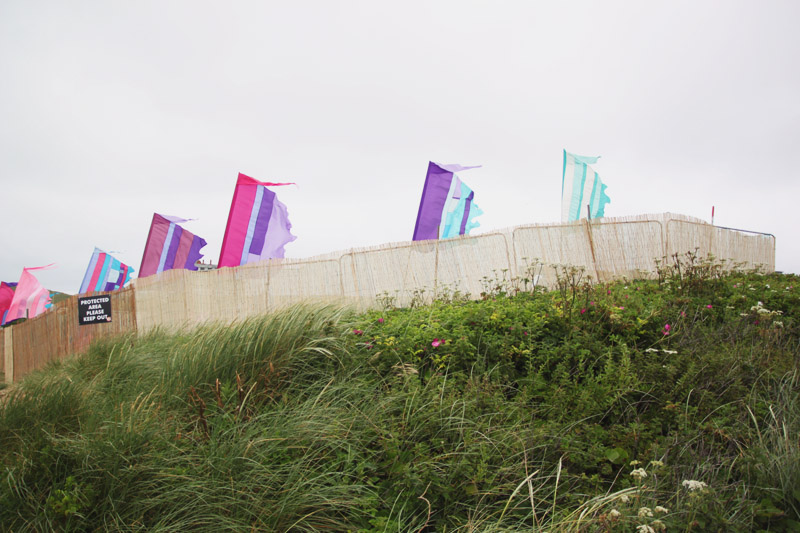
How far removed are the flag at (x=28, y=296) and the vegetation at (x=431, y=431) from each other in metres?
18.1

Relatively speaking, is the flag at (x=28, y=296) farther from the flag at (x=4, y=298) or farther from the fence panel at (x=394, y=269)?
the fence panel at (x=394, y=269)

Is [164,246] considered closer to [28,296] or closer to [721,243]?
[28,296]

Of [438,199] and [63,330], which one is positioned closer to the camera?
[63,330]

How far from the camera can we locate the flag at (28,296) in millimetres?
17922

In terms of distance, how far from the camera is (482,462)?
2326mm

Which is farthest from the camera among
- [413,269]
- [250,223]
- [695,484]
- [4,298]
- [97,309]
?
[4,298]

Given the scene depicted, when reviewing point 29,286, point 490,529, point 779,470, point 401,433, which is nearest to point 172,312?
point 401,433

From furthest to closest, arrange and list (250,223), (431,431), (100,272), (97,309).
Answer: (100,272) < (250,223) < (97,309) < (431,431)

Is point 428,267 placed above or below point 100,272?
above

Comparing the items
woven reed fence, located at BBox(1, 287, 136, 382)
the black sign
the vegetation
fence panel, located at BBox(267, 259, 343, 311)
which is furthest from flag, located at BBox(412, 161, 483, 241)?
the vegetation

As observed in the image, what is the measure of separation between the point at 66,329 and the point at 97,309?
1250 mm

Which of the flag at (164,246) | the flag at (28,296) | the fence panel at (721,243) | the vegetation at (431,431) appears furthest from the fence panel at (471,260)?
the flag at (28,296)

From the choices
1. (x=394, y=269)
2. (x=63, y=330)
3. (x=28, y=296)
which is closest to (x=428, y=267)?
(x=394, y=269)

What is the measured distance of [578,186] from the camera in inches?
519
